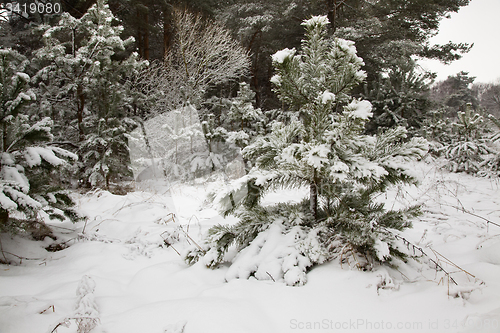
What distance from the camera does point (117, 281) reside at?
6.06 ft

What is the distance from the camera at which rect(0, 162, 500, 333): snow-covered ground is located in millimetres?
1211

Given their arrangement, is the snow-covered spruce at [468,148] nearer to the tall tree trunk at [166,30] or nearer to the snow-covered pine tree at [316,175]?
the snow-covered pine tree at [316,175]

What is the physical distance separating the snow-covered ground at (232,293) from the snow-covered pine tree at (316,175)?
158 mm

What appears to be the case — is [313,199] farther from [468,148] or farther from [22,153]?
[468,148]

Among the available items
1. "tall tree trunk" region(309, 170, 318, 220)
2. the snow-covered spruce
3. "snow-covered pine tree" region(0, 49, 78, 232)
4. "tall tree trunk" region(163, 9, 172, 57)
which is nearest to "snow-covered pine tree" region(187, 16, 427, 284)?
"tall tree trunk" region(309, 170, 318, 220)

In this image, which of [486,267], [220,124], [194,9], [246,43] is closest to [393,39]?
[246,43]

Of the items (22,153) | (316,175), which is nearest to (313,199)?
(316,175)

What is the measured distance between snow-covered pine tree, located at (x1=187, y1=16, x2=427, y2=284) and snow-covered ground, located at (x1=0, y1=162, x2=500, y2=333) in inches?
6.2

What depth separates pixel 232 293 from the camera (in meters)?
1.51

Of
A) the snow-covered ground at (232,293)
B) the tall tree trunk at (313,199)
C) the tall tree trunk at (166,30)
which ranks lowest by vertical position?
the snow-covered ground at (232,293)

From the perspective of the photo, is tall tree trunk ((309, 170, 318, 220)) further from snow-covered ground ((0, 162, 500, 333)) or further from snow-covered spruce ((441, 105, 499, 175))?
snow-covered spruce ((441, 105, 499, 175))

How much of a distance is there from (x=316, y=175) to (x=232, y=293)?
0.96m

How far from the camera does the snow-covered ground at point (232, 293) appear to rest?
1.21 m

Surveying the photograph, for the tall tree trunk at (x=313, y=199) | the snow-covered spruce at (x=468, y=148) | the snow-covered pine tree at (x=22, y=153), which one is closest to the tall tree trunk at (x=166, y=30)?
the snow-covered pine tree at (x=22, y=153)
